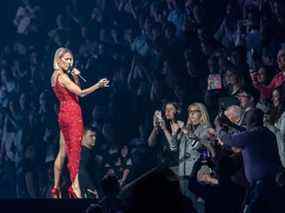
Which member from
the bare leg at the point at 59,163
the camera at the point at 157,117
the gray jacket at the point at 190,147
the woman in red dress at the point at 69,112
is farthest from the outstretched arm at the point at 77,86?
the gray jacket at the point at 190,147

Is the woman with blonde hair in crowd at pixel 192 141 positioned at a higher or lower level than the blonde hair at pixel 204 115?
lower

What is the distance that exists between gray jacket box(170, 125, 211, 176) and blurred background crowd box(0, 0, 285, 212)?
2 cm

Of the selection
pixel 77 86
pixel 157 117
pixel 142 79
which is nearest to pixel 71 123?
pixel 77 86

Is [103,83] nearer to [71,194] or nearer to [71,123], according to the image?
[71,123]

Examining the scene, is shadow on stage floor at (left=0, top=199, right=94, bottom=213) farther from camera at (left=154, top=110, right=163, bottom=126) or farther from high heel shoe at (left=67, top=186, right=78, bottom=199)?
camera at (left=154, top=110, right=163, bottom=126)

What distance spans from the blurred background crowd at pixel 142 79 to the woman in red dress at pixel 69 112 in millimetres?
165

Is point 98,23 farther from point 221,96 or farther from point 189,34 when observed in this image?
→ point 221,96

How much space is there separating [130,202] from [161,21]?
19.8 ft

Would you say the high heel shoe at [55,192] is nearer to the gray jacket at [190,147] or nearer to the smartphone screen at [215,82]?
the gray jacket at [190,147]

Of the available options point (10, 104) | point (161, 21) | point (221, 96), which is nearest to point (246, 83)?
point (221, 96)

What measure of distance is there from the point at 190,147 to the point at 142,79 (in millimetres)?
1220

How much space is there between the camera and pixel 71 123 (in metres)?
7.66

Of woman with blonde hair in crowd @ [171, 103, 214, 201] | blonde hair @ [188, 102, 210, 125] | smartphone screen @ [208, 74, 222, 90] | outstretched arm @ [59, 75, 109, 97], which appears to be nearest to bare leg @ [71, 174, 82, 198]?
outstretched arm @ [59, 75, 109, 97]

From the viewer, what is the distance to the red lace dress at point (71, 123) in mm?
7539
